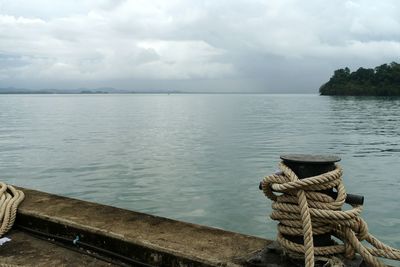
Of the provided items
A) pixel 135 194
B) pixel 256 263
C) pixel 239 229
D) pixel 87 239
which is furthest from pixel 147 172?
pixel 256 263

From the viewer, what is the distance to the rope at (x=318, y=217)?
2.59 meters

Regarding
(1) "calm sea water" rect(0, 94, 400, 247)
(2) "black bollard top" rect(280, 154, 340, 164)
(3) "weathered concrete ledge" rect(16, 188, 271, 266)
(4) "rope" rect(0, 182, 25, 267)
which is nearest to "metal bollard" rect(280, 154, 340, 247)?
(2) "black bollard top" rect(280, 154, 340, 164)

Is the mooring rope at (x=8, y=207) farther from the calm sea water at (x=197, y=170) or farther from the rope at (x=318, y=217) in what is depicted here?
the calm sea water at (x=197, y=170)

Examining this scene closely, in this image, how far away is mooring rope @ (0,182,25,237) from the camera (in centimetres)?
391

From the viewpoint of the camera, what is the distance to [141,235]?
3.48m

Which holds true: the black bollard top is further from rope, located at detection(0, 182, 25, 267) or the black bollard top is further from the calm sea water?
the calm sea water

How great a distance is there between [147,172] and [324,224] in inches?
456

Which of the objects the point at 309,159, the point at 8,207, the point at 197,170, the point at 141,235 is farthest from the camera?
the point at 197,170

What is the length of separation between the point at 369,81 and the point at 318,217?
140m

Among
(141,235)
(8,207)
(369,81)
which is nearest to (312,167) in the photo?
(141,235)

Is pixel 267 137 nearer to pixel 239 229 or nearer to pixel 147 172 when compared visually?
pixel 147 172

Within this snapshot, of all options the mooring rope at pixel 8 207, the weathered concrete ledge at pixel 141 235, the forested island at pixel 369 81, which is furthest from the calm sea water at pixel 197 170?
the forested island at pixel 369 81

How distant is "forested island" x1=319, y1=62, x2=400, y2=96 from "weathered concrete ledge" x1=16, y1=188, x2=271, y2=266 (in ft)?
431

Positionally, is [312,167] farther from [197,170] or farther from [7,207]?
[197,170]
